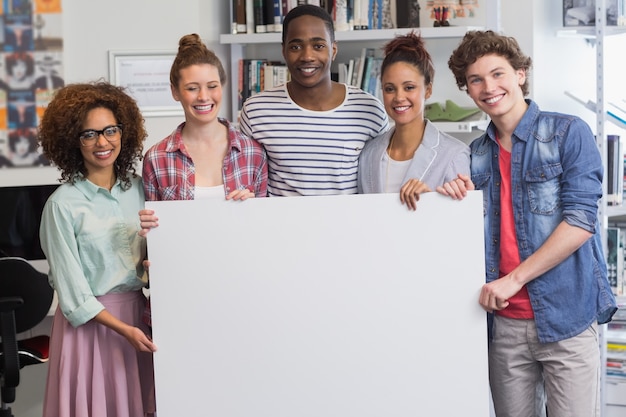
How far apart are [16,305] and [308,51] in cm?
163

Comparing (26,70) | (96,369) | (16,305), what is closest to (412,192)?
(96,369)

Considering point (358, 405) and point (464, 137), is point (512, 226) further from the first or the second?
point (464, 137)

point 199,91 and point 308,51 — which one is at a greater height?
point 308,51

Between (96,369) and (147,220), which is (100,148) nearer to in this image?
(147,220)

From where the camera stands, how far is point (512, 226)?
7.34 ft

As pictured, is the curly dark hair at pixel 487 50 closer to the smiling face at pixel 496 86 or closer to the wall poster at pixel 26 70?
the smiling face at pixel 496 86

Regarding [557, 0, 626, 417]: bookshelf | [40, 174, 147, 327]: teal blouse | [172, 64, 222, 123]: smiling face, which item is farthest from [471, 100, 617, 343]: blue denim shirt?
[557, 0, 626, 417]: bookshelf

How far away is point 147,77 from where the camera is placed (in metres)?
4.30

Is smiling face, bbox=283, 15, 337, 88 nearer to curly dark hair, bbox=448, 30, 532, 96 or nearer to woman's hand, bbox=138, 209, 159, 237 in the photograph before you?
curly dark hair, bbox=448, 30, 532, 96

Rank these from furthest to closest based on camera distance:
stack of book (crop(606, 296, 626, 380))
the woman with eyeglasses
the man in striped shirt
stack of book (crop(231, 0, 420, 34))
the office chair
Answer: stack of book (crop(231, 0, 420, 34)) < stack of book (crop(606, 296, 626, 380)) < the office chair < the man in striped shirt < the woman with eyeglasses

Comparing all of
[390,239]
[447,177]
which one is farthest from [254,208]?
[447,177]

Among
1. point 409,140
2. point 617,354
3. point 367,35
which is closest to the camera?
point 409,140

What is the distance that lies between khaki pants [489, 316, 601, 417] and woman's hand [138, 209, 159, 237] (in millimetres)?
Result: 937

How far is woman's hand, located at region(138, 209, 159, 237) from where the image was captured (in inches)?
87.4
